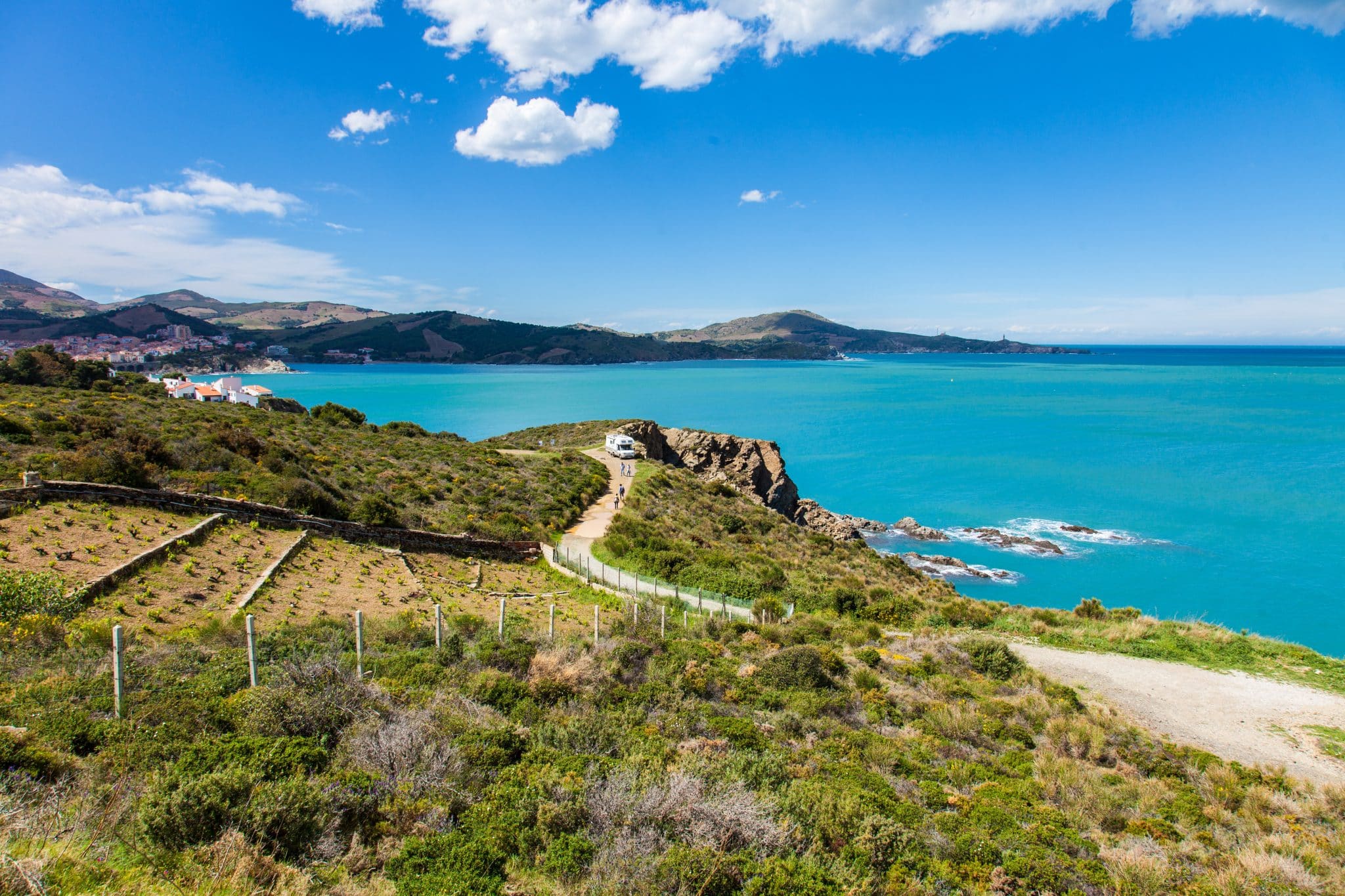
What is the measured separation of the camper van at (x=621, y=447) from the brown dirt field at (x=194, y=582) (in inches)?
952

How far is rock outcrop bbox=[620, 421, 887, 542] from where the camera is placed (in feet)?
135

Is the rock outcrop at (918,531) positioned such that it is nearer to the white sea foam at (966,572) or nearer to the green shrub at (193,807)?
the white sea foam at (966,572)

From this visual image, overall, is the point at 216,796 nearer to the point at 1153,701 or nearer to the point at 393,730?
the point at 393,730

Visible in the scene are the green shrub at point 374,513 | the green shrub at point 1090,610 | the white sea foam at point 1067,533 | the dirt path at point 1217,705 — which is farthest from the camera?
the white sea foam at point 1067,533

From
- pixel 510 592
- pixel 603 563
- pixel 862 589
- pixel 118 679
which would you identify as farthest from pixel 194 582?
pixel 862 589

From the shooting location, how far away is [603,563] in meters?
19.4

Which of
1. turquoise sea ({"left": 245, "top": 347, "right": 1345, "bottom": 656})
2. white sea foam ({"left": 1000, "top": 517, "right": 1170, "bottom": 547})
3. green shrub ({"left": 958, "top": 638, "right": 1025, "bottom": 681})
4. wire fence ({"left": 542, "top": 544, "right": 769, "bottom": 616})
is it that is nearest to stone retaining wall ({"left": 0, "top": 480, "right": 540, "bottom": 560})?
wire fence ({"left": 542, "top": 544, "right": 769, "bottom": 616})

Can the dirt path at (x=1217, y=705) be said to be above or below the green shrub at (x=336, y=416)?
below

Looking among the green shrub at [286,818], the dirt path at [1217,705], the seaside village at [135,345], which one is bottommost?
the dirt path at [1217,705]

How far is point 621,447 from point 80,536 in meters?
27.8

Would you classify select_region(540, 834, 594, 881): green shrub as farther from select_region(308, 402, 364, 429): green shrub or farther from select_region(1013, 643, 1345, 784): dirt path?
select_region(308, 402, 364, 429): green shrub

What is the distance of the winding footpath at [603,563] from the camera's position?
16.4 metres

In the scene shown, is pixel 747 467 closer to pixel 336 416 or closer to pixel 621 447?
pixel 621 447

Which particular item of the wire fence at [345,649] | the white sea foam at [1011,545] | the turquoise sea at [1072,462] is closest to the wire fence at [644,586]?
the wire fence at [345,649]
